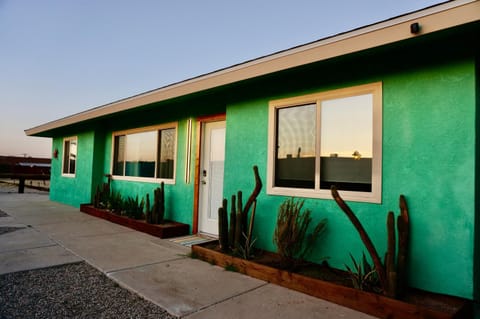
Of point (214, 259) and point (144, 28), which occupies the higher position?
point (144, 28)

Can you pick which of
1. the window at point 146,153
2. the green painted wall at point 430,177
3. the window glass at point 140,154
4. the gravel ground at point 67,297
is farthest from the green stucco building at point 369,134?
the gravel ground at point 67,297

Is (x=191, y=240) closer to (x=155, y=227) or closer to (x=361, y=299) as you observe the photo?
(x=155, y=227)

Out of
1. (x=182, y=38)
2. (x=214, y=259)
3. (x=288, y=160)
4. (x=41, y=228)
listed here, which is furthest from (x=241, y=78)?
(x=182, y=38)

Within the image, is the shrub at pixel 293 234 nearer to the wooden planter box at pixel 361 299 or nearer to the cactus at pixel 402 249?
the wooden planter box at pixel 361 299

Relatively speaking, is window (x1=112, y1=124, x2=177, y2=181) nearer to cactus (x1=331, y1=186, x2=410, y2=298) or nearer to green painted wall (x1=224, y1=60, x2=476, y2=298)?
green painted wall (x1=224, y1=60, x2=476, y2=298)

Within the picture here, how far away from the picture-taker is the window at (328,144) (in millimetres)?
3098

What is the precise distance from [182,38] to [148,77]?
11.3 ft

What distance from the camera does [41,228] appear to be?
5.45 metres

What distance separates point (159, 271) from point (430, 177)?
3070 millimetres

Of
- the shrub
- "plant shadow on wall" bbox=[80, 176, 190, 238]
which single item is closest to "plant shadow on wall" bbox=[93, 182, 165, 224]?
"plant shadow on wall" bbox=[80, 176, 190, 238]

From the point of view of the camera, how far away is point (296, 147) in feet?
12.4

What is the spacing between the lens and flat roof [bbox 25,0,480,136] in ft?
7.12

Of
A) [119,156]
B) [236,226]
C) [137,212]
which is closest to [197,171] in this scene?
[137,212]

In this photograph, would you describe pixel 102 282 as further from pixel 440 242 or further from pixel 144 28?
pixel 144 28
